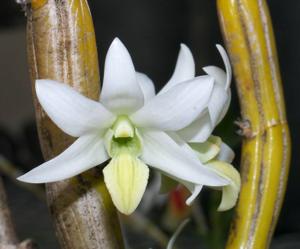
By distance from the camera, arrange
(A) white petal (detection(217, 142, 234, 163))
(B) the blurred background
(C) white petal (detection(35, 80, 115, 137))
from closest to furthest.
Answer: (C) white petal (detection(35, 80, 115, 137)) < (A) white petal (detection(217, 142, 234, 163)) < (B) the blurred background

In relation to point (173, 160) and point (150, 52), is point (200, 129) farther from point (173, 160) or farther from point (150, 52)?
point (150, 52)

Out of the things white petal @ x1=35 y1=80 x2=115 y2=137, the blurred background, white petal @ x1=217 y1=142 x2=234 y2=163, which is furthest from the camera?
the blurred background

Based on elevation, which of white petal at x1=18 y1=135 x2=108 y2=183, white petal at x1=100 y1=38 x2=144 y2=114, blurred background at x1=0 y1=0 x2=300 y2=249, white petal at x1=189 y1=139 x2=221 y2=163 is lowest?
blurred background at x1=0 y1=0 x2=300 y2=249

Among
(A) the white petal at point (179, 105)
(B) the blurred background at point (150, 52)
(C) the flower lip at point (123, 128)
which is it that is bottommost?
(B) the blurred background at point (150, 52)

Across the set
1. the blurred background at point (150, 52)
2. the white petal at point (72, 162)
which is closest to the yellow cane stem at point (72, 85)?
the white petal at point (72, 162)

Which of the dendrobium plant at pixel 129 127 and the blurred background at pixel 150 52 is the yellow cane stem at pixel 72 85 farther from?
the blurred background at pixel 150 52

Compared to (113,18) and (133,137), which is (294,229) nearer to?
(113,18)

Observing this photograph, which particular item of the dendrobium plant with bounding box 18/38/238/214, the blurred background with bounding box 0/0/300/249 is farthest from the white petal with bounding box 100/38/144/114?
the blurred background with bounding box 0/0/300/249

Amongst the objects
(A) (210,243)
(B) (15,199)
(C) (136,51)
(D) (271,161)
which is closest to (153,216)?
(B) (15,199)

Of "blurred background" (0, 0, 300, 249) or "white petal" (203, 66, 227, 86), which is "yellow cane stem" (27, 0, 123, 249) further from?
"blurred background" (0, 0, 300, 249)
